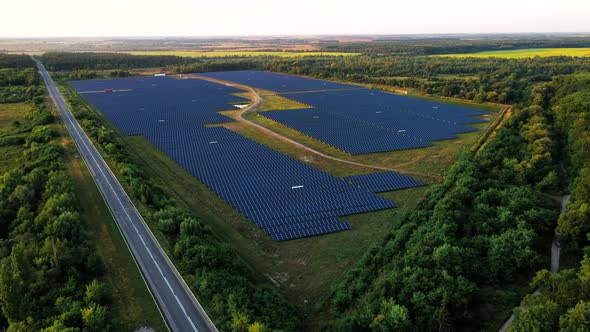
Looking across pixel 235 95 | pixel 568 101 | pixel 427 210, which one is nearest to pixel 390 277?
pixel 427 210

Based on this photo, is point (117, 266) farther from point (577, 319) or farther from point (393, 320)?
point (577, 319)

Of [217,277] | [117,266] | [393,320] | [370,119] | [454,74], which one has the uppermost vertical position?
[454,74]

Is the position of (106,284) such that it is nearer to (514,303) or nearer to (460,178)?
(514,303)

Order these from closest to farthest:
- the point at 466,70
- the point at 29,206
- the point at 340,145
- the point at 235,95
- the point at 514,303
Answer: the point at 514,303
the point at 29,206
the point at 340,145
the point at 235,95
the point at 466,70

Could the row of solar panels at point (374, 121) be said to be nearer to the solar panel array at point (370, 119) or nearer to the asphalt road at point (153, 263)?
the solar panel array at point (370, 119)

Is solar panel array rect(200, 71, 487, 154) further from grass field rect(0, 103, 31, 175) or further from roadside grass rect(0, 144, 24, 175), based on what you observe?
grass field rect(0, 103, 31, 175)

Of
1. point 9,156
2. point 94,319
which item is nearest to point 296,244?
point 94,319
